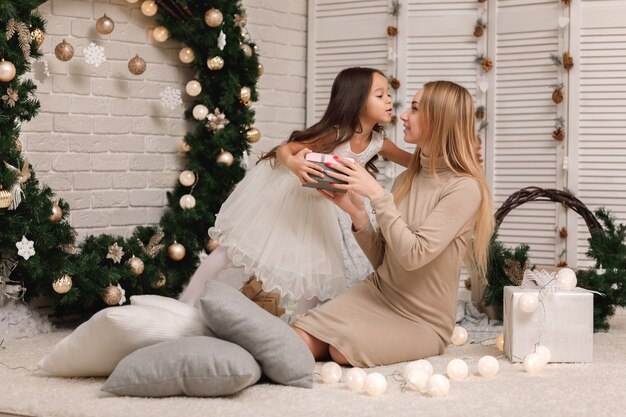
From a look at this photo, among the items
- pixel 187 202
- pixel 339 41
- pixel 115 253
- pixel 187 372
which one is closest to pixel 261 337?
pixel 187 372

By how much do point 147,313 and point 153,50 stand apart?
1.99 meters

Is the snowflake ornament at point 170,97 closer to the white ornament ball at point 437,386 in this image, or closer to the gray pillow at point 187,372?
the gray pillow at point 187,372

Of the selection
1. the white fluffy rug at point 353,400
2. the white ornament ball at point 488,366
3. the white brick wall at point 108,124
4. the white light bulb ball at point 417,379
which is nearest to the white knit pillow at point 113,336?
the white fluffy rug at point 353,400

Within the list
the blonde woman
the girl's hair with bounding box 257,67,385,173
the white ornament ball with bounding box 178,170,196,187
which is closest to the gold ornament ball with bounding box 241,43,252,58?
the white ornament ball with bounding box 178,170,196,187

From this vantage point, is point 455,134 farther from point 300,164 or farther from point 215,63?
point 215,63

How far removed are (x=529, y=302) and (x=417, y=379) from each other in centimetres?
64

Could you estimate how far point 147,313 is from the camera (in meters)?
2.74

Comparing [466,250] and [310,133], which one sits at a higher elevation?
[310,133]

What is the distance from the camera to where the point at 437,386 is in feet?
8.44

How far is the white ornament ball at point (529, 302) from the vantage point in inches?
121

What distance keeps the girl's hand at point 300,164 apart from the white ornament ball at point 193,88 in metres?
1.02

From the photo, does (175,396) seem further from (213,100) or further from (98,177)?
(213,100)

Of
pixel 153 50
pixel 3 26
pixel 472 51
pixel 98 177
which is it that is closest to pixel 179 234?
pixel 98 177

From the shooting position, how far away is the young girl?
3.42m
